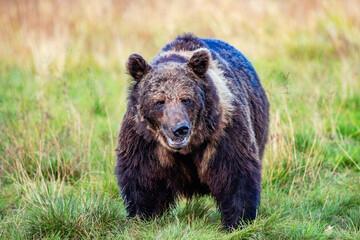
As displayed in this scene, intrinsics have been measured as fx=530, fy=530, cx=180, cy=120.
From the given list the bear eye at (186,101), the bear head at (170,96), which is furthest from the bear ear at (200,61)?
the bear eye at (186,101)

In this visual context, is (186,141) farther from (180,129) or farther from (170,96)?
(170,96)

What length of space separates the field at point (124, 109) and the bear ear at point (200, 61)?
129 centimetres

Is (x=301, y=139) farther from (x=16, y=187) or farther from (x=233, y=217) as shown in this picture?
(x=16, y=187)

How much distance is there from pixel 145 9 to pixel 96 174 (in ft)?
23.3

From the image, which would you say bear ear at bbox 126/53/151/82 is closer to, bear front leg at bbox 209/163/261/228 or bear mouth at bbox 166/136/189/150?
bear mouth at bbox 166/136/189/150

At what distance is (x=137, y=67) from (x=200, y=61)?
54 cm

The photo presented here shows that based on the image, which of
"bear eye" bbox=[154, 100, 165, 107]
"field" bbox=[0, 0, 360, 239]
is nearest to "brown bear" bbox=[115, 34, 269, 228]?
"bear eye" bbox=[154, 100, 165, 107]

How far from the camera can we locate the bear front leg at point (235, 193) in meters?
4.51

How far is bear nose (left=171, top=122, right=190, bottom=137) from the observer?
405 centimetres

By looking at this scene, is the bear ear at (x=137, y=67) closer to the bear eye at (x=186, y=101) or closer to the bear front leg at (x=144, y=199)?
the bear eye at (x=186, y=101)

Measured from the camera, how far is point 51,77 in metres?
9.44

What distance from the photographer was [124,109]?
287 inches

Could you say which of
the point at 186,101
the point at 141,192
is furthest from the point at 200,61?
the point at 141,192

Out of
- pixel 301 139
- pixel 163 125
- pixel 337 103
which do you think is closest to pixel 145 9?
pixel 337 103
